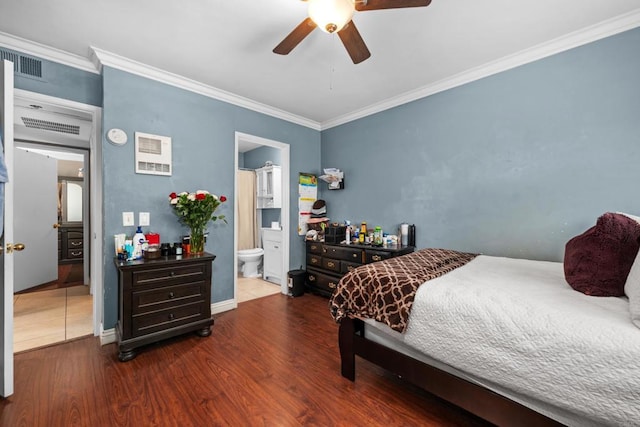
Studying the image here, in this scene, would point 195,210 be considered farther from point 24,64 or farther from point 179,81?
point 24,64

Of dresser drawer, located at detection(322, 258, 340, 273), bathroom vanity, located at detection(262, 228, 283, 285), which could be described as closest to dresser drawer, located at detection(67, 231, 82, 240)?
bathroom vanity, located at detection(262, 228, 283, 285)

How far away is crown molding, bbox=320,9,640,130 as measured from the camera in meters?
1.97

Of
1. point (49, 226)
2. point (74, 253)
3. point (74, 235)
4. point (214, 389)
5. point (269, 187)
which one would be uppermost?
point (269, 187)

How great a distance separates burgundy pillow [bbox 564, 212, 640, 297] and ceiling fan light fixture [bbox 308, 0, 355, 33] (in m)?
1.79

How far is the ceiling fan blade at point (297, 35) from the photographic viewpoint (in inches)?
63.6

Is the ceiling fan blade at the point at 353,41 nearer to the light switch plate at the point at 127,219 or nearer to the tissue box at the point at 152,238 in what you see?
the tissue box at the point at 152,238

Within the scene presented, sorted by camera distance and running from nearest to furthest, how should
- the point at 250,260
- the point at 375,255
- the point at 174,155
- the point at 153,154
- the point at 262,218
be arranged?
1. the point at 153,154
2. the point at 174,155
3. the point at 375,255
4. the point at 250,260
5. the point at 262,218

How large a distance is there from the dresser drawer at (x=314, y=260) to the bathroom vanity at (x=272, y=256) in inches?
18.2

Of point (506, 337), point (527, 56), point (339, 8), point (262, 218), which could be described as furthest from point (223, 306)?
point (527, 56)

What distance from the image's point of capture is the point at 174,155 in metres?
2.79

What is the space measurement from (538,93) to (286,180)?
2.97 m

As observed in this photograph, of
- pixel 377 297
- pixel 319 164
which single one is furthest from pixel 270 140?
pixel 377 297

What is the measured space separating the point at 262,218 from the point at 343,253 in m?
2.44

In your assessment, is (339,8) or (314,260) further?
(314,260)
